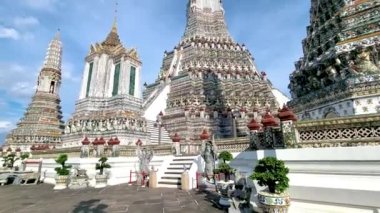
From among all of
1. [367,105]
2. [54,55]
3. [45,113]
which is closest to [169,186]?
[367,105]

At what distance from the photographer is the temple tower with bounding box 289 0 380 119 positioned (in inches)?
476

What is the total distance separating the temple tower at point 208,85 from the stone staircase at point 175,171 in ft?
19.3

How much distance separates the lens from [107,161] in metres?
17.8

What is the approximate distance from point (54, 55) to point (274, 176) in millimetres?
49974

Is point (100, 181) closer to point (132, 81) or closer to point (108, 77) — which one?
point (132, 81)

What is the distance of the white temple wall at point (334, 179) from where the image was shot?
19.5 ft

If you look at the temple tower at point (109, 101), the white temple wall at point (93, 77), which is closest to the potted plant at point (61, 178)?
the temple tower at point (109, 101)

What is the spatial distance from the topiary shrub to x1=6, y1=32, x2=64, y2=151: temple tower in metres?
38.9

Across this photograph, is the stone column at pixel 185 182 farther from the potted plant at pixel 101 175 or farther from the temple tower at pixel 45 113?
the temple tower at pixel 45 113

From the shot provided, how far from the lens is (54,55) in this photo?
45.4 m

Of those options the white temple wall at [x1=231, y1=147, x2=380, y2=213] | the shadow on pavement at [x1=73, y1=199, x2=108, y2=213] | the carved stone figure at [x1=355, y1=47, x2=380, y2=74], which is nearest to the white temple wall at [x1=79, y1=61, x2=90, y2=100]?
the shadow on pavement at [x1=73, y1=199, x2=108, y2=213]

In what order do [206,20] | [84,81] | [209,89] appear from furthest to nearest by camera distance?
[206,20]
[209,89]
[84,81]

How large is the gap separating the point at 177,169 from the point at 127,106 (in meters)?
15.4

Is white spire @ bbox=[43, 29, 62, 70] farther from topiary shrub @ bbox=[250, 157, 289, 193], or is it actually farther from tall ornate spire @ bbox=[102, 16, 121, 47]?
topiary shrub @ bbox=[250, 157, 289, 193]
